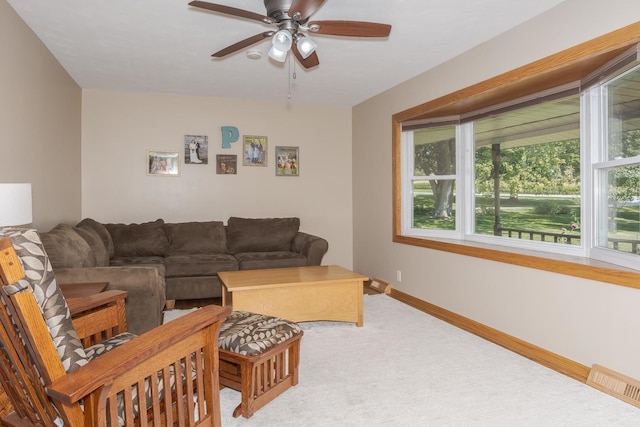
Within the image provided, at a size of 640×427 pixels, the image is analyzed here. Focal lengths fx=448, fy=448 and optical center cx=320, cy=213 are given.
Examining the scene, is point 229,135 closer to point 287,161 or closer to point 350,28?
point 287,161

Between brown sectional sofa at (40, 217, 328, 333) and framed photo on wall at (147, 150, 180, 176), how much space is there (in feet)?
2.14

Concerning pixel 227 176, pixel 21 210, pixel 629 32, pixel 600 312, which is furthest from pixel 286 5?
pixel 227 176

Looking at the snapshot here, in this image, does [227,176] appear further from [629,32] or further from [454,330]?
[629,32]

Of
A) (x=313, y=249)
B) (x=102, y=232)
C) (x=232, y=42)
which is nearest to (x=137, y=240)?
(x=102, y=232)

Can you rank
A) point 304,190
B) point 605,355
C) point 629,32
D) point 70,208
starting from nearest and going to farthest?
point 629,32 < point 605,355 < point 70,208 < point 304,190

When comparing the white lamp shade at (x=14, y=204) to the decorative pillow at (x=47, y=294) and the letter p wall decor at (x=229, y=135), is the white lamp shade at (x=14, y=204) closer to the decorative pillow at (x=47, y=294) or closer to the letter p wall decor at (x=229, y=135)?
the decorative pillow at (x=47, y=294)

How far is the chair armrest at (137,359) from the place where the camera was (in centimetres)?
116

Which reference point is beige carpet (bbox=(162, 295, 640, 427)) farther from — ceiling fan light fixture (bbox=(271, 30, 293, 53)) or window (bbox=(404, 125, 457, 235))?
ceiling fan light fixture (bbox=(271, 30, 293, 53))

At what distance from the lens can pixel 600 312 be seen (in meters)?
2.74

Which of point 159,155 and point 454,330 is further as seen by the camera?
point 159,155

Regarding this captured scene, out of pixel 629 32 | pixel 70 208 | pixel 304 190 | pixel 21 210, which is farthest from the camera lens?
pixel 304 190

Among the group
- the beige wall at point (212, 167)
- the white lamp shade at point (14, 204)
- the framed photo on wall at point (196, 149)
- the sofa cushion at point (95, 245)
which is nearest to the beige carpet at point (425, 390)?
the white lamp shade at point (14, 204)

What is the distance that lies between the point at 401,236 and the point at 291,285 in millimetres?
1847

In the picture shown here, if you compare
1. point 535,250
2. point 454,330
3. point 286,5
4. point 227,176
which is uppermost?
point 286,5
